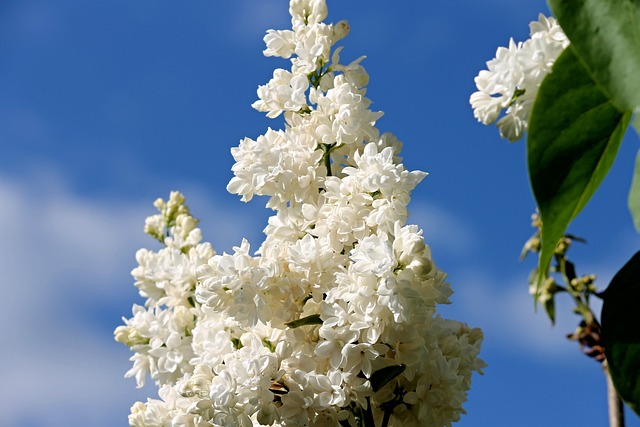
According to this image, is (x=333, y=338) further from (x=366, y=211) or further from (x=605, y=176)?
(x=605, y=176)

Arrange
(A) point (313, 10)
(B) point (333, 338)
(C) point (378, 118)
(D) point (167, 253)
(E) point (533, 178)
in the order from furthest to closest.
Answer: (D) point (167, 253) → (A) point (313, 10) → (C) point (378, 118) → (B) point (333, 338) → (E) point (533, 178)

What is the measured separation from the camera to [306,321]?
1383mm

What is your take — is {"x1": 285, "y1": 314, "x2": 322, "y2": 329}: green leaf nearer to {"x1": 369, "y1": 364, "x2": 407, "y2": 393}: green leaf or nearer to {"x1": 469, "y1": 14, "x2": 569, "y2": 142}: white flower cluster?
{"x1": 369, "y1": 364, "x2": 407, "y2": 393}: green leaf

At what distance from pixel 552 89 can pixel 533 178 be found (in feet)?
0.32

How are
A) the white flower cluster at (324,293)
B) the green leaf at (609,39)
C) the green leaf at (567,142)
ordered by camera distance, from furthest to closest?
the white flower cluster at (324,293) < the green leaf at (567,142) < the green leaf at (609,39)

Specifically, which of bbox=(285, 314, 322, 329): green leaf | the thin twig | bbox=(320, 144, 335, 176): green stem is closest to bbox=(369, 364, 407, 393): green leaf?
bbox=(285, 314, 322, 329): green leaf

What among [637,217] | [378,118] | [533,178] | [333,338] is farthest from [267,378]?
[637,217]

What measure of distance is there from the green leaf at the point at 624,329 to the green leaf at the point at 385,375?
45 cm

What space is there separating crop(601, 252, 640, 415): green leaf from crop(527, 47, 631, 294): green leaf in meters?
0.11

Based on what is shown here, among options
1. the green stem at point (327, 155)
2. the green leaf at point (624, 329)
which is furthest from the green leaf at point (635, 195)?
the green stem at point (327, 155)

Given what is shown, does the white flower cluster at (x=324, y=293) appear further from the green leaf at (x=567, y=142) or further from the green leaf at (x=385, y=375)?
the green leaf at (x=567, y=142)

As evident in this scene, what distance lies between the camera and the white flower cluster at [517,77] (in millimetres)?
1065

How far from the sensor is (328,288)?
1.39m

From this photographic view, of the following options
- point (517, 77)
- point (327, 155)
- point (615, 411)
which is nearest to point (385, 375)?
point (327, 155)
